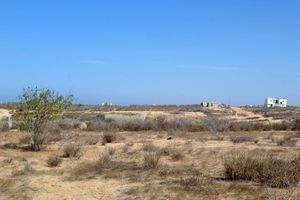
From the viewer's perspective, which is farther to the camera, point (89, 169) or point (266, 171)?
point (89, 169)

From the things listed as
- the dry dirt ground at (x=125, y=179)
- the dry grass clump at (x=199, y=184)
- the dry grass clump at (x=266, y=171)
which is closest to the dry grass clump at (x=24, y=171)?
the dry dirt ground at (x=125, y=179)

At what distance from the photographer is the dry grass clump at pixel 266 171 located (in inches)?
521

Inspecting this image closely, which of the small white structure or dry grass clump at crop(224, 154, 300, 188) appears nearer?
dry grass clump at crop(224, 154, 300, 188)

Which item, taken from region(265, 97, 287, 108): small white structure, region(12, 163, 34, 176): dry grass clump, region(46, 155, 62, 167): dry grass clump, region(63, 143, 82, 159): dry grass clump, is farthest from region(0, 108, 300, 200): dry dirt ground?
region(265, 97, 287, 108): small white structure

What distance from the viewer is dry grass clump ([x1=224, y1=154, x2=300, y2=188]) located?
521 inches

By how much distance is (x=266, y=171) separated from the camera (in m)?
14.0

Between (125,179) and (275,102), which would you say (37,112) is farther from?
(275,102)

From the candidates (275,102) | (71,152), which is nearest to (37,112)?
(71,152)

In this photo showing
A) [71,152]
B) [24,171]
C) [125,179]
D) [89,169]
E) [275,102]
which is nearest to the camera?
[125,179]

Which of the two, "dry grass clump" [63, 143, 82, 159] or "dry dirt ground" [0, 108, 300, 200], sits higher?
"dry grass clump" [63, 143, 82, 159]

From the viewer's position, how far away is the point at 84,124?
42812mm

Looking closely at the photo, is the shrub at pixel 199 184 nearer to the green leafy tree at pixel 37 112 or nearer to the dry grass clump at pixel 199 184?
the dry grass clump at pixel 199 184

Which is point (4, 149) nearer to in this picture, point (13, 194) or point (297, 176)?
point (13, 194)

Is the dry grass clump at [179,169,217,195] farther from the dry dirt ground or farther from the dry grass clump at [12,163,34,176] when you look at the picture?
the dry grass clump at [12,163,34,176]
